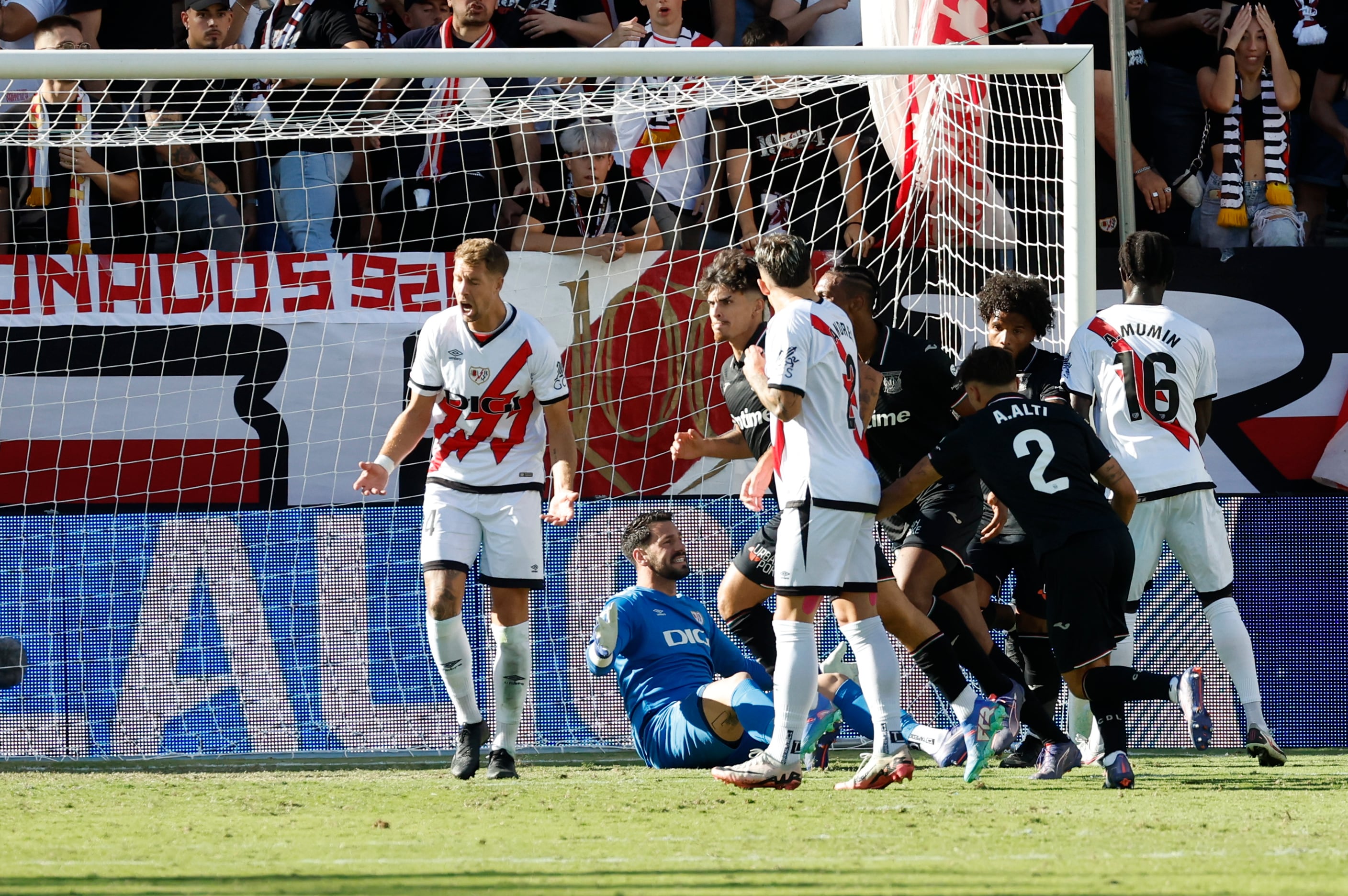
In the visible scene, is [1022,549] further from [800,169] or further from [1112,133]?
[1112,133]

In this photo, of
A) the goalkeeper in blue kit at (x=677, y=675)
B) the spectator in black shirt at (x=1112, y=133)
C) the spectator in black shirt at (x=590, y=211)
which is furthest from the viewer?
the spectator in black shirt at (x=1112, y=133)

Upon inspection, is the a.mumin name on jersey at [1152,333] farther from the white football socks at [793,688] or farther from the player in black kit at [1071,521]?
the white football socks at [793,688]

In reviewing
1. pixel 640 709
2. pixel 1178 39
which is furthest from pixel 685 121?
pixel 640 709

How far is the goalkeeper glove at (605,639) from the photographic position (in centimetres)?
577

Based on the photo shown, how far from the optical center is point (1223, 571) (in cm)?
599

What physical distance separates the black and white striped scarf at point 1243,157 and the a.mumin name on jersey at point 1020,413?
476 cm

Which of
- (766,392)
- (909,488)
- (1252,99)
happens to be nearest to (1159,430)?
(909,488)

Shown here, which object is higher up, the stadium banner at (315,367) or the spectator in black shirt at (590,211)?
the spectator in black shirt at (590,211)

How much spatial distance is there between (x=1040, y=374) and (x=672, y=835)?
291 centimetres

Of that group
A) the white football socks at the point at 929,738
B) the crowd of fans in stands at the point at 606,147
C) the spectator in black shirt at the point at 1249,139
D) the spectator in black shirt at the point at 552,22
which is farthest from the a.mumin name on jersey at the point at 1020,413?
the spectator in black shirt at the point at 552,22

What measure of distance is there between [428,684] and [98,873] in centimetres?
335

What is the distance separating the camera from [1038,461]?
5289 mm

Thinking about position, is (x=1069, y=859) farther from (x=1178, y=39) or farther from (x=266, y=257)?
(x=1178, y=39)

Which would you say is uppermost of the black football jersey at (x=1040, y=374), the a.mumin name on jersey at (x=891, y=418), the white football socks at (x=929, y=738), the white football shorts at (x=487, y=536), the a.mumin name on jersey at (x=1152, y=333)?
the a.mumin name on jersey at (x=1152, y=333)
